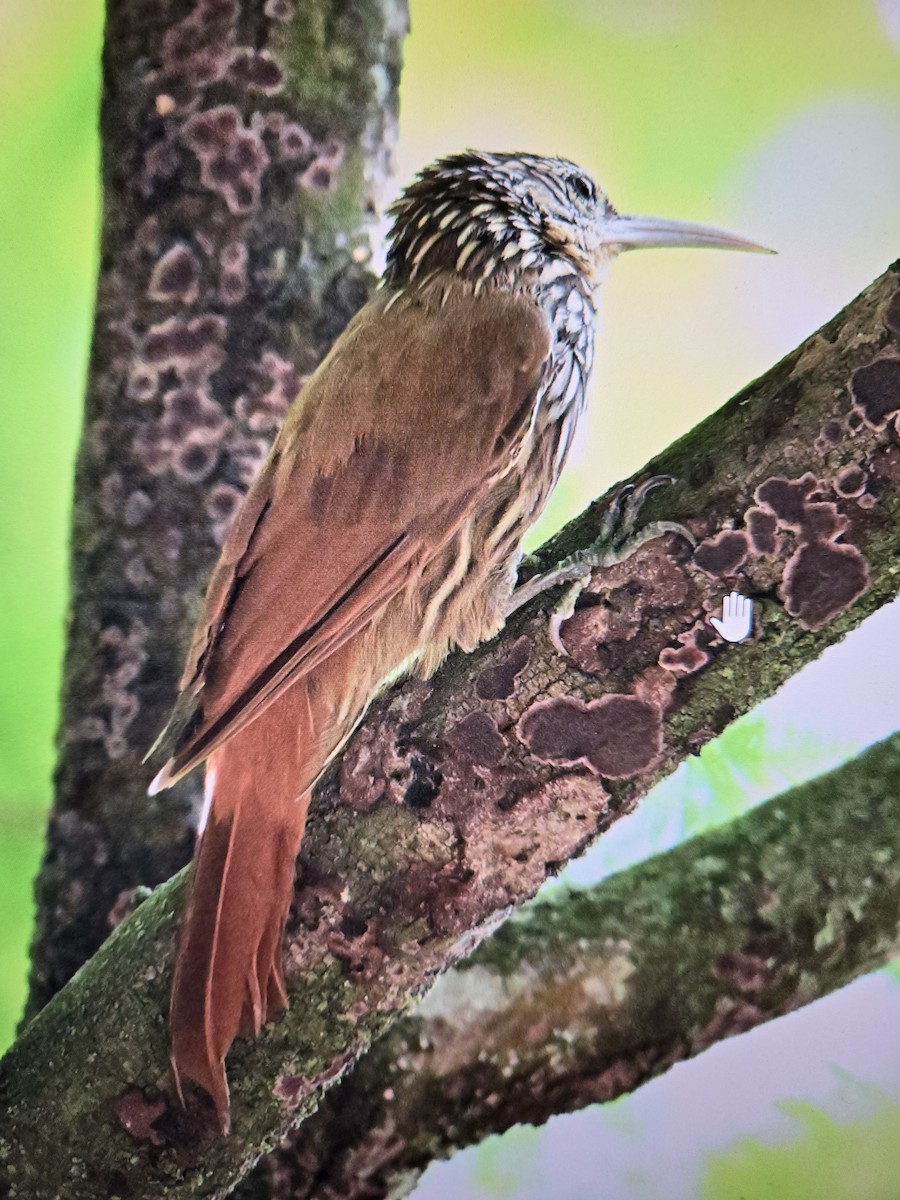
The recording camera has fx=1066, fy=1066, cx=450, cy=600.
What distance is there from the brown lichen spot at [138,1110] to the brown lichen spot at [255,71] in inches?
46.9

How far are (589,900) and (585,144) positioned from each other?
92 cm

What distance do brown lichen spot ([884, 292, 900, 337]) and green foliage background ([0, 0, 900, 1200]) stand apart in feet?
1.11

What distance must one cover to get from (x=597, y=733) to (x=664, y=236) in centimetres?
64

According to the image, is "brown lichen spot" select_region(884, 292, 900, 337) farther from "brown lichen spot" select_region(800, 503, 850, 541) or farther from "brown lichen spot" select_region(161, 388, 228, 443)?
"brown lichen spot" select_region(161, 388, 228, 443)

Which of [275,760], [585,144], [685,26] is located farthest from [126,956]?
[685,26]

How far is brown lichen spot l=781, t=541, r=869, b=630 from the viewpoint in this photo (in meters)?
0.94

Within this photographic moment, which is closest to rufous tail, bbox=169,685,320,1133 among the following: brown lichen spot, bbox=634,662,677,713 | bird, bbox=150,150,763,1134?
bird, bbox=150,150,763,1134

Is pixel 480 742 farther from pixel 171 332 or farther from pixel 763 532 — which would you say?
pixel 171 332

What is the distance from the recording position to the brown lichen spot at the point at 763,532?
3.10ft

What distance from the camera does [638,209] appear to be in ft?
4.30

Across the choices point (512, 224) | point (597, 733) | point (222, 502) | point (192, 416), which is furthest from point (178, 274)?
point (597, 733)

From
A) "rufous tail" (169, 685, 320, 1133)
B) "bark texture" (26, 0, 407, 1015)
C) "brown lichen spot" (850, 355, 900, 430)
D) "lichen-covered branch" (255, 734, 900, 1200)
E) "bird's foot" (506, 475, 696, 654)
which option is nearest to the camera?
"brown lichen spot" (850, 355, 900, 430)

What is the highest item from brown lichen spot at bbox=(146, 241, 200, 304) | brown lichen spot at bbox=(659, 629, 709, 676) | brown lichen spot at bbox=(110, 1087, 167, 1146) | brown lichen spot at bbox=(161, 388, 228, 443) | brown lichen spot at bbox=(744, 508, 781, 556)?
brown lichen spot at bbox=(146, 241, 200, 304)

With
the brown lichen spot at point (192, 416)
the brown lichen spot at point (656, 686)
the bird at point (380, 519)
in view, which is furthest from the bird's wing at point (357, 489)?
the brown lichen spot at point (656, 686)
